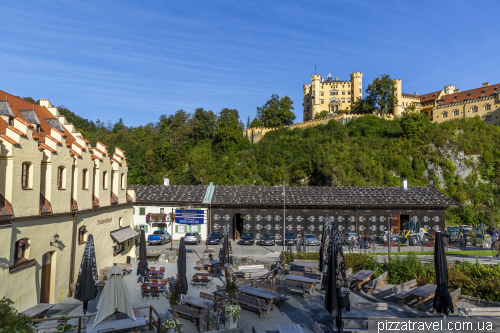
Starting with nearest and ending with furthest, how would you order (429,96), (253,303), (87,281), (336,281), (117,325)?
(336,281)
(117,325)
(87,281)
(253,303)
(429,96)

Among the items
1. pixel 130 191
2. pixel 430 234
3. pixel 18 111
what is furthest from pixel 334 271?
pixel 430 234

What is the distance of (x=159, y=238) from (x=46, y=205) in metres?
17.1

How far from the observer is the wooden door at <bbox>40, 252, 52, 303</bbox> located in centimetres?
1306

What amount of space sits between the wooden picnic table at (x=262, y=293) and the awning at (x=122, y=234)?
10.3 metres

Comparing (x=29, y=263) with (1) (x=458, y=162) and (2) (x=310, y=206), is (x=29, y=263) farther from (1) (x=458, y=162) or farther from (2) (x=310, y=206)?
(1) (x=458, y=162)

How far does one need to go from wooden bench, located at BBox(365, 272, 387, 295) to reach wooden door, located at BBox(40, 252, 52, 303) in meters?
13.1

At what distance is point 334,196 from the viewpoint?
33.3m

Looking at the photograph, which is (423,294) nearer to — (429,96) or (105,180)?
(105,180)

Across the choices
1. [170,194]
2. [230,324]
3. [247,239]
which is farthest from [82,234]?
[170,194]

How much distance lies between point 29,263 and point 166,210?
67.4 ft

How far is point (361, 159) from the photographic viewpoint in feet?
161

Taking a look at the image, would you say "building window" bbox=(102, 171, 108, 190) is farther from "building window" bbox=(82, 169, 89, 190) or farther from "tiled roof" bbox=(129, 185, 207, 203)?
"tiled roof" bbox=(129, 185, 207, 203)

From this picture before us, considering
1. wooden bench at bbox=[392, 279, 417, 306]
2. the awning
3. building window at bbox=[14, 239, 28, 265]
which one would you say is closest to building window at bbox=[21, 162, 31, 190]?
building window at bbox=[14, 239, 28, 265]

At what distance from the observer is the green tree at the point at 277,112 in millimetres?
73750
